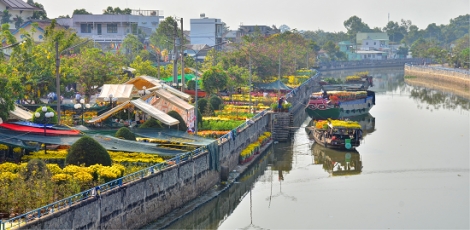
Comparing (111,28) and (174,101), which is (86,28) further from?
(174,101)

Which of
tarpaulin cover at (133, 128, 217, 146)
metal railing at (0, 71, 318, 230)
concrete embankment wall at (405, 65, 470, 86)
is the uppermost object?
tarpaulin cover at (133, 128, 217, 146)

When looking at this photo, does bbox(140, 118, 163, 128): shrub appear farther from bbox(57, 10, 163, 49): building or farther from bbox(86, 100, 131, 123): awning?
bbox(57, 10, 163, 49): building

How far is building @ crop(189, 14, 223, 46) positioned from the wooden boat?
6207 centimetres

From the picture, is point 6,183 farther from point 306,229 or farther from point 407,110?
point 407,110

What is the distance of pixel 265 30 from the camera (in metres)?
174

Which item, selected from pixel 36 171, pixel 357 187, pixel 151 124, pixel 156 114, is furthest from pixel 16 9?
pixel 36 171

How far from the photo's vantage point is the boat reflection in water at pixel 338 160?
53906 mm

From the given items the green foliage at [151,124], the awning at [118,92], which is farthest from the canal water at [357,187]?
the awning at [118,92]

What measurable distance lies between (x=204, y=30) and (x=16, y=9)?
45.4 m

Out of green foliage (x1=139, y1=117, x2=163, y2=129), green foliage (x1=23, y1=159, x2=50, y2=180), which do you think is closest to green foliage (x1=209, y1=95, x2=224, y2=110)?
green foliage (x1=139, y1=117, x2=163, y2=129)

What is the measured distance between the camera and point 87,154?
35.6m

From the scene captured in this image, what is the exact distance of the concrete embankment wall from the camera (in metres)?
142

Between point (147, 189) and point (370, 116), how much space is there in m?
55.9

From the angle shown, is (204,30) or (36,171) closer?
(36,171)
